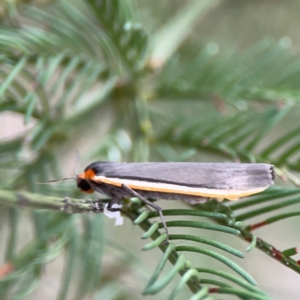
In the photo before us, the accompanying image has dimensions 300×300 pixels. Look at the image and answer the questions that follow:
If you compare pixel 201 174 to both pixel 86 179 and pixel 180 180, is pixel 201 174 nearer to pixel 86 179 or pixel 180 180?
pixel 180 180

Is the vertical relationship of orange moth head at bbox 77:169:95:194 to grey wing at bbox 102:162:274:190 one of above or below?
above

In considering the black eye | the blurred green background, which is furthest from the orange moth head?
the blurred green background

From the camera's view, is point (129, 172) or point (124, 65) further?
point (124, 65)

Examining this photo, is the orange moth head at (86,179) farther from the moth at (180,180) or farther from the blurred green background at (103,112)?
the blurred green background at (103,112)

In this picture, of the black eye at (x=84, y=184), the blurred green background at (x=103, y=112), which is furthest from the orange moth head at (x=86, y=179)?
the blurred green background at (x=103, y=112)

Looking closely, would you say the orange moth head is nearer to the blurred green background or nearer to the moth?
the moth

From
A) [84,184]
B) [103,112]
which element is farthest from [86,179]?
[103,112]

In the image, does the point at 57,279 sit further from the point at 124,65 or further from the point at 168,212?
the point at 168,212

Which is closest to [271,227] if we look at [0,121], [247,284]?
[247,284]
